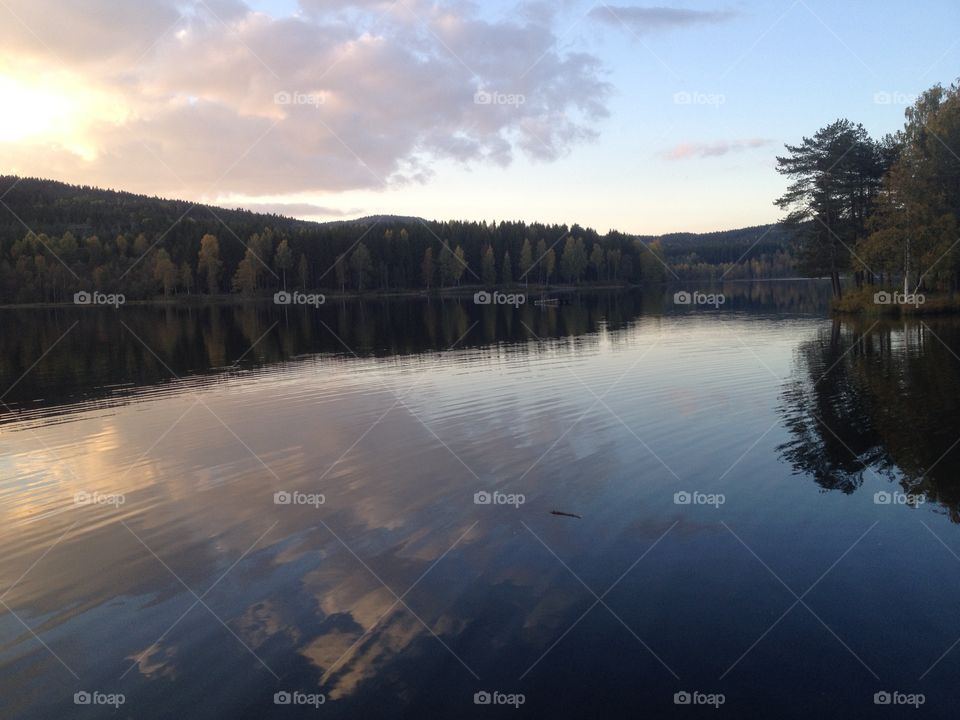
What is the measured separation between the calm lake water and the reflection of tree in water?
16cm

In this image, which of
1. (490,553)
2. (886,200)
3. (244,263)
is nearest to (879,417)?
(490,553)

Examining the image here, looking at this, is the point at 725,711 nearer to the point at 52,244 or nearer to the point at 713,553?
the point at 713,553

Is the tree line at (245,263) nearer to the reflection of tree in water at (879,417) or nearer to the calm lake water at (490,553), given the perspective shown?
the reflection of tree in water at (879,417)

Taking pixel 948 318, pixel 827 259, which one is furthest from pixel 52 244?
pixel 948 318

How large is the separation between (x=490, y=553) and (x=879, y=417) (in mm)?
16913

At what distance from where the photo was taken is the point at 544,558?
41.2 ft

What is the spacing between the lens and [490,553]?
12.9m

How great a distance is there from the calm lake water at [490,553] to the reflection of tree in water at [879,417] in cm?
16

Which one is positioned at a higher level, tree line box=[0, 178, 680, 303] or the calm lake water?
tree line box=[0, 178, 680, 303]

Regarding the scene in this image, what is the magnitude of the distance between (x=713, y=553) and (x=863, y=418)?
44.2 feet

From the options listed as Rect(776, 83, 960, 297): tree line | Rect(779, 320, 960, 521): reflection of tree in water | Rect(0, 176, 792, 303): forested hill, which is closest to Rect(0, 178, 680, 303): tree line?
Rect(0, 176, 792, 303): forested hill

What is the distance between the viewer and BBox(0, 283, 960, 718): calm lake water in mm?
8930

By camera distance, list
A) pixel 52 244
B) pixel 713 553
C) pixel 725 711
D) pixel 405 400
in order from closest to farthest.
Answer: pixel 725 711, pixel 713 553, pixel 405 400, pixel 52 244

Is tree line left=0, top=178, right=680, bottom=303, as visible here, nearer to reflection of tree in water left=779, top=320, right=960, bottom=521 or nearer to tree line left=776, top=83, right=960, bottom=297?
tree line left=776, top=83, right=960, bottom=297
